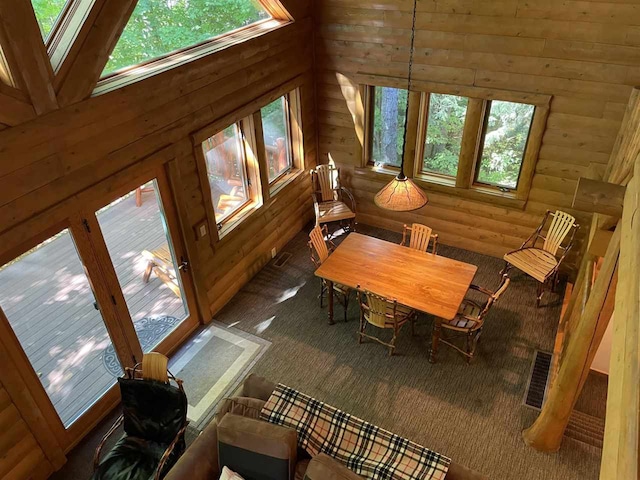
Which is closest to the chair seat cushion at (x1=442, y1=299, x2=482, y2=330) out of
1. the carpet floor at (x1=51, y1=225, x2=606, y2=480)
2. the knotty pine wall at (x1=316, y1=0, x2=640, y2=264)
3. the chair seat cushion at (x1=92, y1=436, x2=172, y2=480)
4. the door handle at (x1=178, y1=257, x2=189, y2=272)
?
the carpet floor at (x1=51, y1=225, x2=606, y2=480)

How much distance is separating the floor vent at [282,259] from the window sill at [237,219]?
0.89 m

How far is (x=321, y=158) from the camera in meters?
6.63

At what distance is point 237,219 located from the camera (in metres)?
5.35

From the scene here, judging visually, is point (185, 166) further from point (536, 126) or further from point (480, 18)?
point (536, 126)

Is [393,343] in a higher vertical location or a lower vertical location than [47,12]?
lower

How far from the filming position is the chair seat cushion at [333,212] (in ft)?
20.1

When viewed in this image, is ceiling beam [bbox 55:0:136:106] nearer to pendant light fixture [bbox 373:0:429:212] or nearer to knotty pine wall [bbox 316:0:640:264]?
pendant light fixture [bbox 373:0:429:212]

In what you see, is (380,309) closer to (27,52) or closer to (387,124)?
(387,124)

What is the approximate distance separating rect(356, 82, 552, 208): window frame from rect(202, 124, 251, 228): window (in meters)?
1.72

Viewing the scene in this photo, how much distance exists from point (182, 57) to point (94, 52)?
3.10 feet

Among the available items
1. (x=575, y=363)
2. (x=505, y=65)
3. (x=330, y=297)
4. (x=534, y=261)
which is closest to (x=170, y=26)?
(x=330, y=297)

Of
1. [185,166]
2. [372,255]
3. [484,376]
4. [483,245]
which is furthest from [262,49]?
[484,376]

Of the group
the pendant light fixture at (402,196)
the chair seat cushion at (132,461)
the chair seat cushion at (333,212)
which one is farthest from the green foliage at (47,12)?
the chair seat cushion at (333,212)

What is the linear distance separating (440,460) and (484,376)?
6.08 ft
